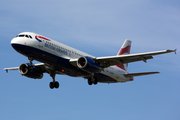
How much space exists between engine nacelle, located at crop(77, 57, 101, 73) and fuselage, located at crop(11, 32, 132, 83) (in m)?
1.60

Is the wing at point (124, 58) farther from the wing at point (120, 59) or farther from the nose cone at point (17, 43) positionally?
the nose cone at point (17, 43)

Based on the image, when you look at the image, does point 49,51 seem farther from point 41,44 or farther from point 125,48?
A: point 125,48

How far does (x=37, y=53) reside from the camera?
41.4 meters

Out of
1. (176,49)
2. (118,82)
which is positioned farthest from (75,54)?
(176,49)

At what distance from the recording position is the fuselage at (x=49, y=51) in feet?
134

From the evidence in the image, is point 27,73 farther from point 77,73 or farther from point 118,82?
point 118,82

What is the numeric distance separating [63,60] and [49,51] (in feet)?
8.79

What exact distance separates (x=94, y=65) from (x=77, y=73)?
3.89 m

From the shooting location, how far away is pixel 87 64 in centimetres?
4353

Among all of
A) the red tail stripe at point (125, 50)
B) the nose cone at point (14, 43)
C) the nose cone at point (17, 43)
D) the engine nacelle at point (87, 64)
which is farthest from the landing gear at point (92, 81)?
the nose cone at point (14, 43)

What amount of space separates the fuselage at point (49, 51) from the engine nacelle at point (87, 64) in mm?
1596

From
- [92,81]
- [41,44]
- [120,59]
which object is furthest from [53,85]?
[120,59]

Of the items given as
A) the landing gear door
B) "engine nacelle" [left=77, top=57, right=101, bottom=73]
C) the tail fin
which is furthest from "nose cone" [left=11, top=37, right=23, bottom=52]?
the tail fin

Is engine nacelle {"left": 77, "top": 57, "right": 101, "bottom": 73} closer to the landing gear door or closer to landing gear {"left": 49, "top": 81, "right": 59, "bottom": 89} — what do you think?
the landing gear door
